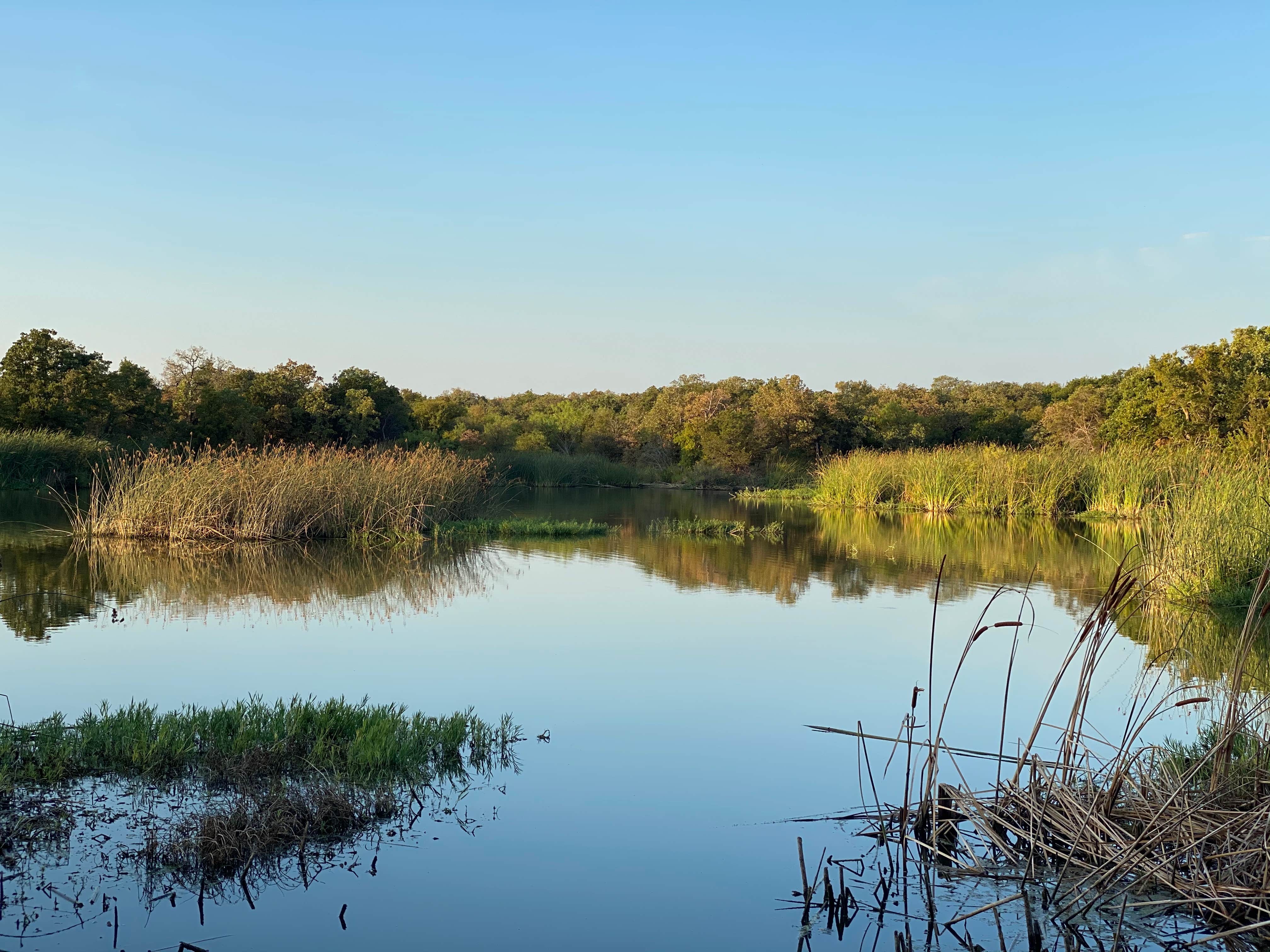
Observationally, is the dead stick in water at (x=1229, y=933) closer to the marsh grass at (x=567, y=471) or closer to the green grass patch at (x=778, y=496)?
the green grass patch at (x=778, y=496)

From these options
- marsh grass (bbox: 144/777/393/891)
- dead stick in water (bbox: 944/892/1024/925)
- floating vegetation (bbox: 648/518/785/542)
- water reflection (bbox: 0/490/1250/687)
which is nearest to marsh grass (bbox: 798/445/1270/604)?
water reflection (bbox: 0/490/1250/687)

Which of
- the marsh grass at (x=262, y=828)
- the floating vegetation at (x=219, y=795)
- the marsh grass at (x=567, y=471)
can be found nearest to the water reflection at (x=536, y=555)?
the floating vegetation at (x=219, y=795)

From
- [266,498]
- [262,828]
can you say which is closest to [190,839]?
[262,828]

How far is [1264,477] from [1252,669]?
609 centimetres

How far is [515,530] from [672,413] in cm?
4015

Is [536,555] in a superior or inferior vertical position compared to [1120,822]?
inferior

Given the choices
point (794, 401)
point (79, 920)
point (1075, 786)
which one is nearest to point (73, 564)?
point (79, 920)

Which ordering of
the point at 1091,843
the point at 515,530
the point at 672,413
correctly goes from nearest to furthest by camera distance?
the point at 1091,843, the point at 515,530, the point at 672,413

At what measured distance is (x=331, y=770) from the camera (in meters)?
5.25

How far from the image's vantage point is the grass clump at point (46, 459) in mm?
29531

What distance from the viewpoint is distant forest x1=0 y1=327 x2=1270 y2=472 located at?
108 feet

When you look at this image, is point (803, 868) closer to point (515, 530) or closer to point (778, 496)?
point (515, 530)

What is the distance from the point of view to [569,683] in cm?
790

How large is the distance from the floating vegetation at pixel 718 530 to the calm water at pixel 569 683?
3.47 meters
